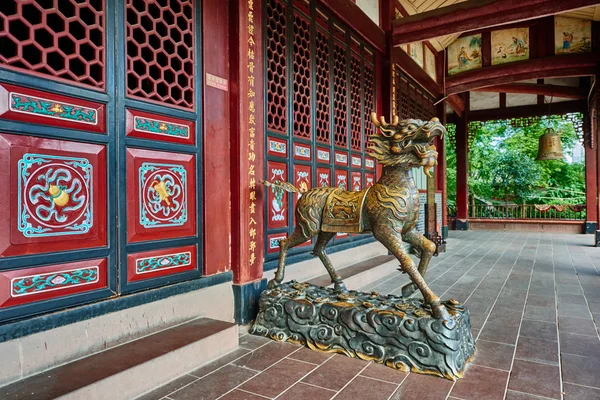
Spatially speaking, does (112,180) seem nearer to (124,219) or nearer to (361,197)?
(124,219)

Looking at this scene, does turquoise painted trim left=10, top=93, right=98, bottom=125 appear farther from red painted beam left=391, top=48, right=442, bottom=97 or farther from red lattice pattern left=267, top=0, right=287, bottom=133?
red painted beam left=391, top=48, right=442, bottom=97

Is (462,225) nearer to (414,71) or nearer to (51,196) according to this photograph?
(414,71)

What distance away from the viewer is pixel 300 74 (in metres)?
4.59

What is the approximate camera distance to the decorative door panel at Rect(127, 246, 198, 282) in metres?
2.61

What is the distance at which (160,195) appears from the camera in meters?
2.82

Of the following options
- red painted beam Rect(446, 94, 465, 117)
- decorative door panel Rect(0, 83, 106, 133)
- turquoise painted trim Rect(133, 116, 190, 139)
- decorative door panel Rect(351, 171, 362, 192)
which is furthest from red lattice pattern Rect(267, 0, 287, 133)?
red painted beam Rect(446, 94, 465, 117)

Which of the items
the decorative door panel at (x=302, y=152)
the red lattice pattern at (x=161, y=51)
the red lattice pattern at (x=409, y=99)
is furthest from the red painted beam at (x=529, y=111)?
the red lattice pattern at (x=161, y=51)

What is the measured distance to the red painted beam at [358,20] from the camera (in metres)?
5.03

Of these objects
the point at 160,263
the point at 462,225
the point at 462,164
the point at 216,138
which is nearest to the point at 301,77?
the point at 216,138

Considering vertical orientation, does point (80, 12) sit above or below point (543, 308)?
above

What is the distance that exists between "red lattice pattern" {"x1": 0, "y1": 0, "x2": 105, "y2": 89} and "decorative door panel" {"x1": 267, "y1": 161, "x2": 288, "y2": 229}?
6.24 ft

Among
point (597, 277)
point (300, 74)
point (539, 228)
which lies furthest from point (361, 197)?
point (539, 228)

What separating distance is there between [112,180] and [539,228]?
13.4m

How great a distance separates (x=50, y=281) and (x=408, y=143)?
7.90 feet
